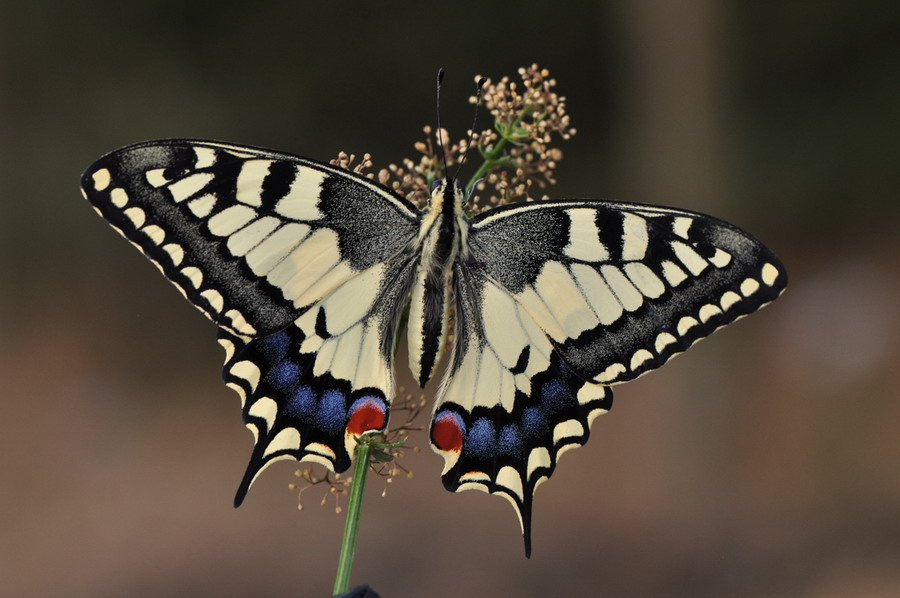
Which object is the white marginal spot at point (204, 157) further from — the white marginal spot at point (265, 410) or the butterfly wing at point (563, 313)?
the butterfly wing at point (563, 313)

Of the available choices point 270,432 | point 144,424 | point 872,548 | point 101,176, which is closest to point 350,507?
point 270,432

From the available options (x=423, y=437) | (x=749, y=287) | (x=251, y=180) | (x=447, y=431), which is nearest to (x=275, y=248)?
(x=251, y=180)

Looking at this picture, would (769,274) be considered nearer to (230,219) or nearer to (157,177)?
(230,219)

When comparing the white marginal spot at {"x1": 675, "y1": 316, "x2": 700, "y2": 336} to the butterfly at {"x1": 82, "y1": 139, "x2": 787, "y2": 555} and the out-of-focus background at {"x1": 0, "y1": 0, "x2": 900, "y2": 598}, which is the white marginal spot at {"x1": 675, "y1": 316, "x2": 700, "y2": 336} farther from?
the out-of-focus background at {"x1": 0, "y1": 0, "x2": 900, "y2": 598}

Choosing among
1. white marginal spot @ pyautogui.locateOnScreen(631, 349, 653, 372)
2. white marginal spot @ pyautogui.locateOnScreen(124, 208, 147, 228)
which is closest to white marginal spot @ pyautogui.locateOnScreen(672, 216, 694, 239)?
white marginal spot @ pyautogui.locateOnScreen(631, 349, 653, 372)

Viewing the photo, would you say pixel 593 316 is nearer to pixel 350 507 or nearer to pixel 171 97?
pixel 350 507

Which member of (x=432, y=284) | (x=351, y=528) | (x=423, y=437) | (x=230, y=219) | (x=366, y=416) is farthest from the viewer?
(x=423, y=437)
